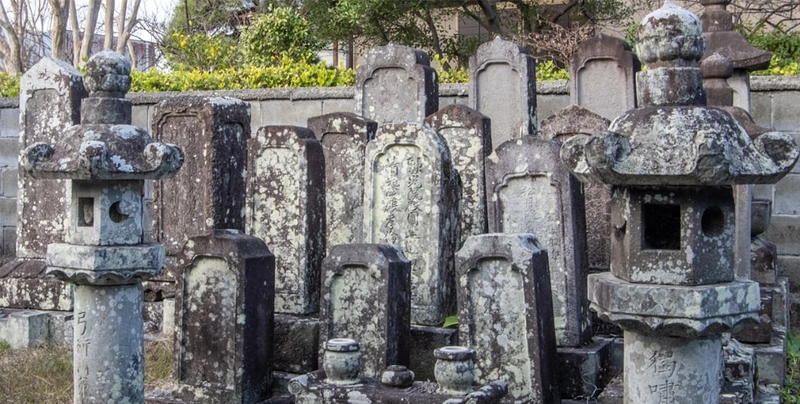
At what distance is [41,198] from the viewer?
27.6ft

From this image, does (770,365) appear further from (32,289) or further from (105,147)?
(32,289)

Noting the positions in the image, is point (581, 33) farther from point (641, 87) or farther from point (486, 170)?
point (641, 87)

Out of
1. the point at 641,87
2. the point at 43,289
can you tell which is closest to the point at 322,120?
the point at 43,289

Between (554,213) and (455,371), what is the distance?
5.63ft

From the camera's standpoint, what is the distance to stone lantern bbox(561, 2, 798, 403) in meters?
3.63

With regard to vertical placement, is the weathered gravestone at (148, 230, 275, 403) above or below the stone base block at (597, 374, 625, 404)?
above

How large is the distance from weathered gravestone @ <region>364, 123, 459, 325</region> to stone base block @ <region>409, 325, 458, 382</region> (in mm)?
193

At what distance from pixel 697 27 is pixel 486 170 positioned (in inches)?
112

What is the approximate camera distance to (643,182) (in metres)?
3.70

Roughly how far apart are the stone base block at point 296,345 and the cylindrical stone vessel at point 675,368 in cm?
293

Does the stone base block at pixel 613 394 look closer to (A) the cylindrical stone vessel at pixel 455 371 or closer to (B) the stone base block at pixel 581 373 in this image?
(B) the stone base block at pixel 581 373

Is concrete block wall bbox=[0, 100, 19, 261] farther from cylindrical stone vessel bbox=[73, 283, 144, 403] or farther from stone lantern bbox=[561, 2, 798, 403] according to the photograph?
stone lantern bbox=[561, 2, 798, 403]

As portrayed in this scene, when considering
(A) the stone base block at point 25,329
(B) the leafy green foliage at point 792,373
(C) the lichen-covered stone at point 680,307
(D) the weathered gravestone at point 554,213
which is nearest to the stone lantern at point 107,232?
(D) the weathered gravestone at point 554,213

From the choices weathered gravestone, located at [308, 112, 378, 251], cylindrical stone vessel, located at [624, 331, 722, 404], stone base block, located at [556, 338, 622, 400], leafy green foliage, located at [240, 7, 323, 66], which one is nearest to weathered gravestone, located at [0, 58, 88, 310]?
weathered gravestone, located at [308, 112, 378, 251]
